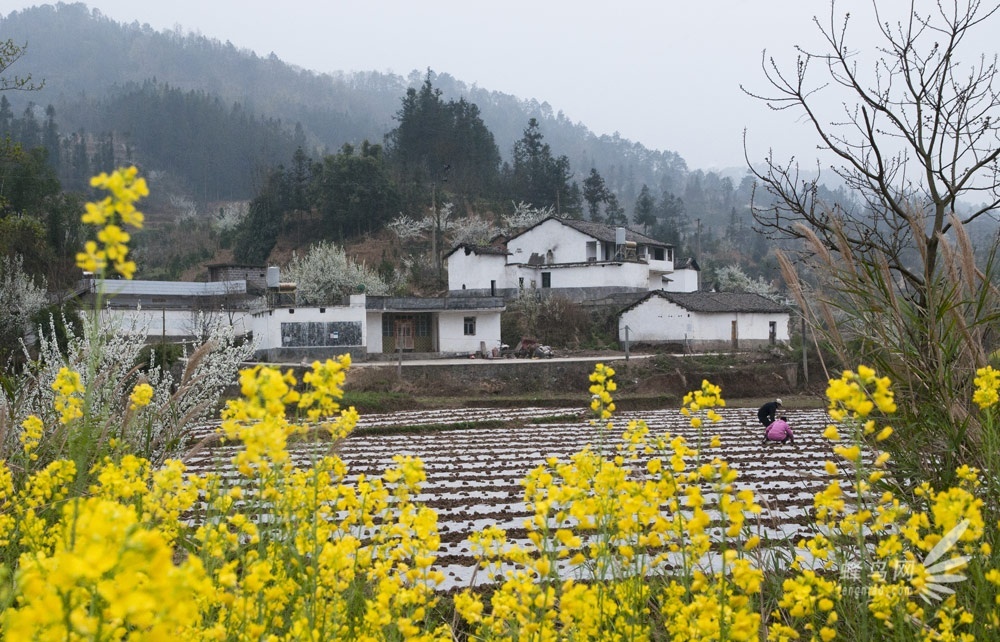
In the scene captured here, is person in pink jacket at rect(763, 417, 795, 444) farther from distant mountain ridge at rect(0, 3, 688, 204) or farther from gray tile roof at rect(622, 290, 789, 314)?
distant mountain ridge at rect(0, 3, 688, 204)

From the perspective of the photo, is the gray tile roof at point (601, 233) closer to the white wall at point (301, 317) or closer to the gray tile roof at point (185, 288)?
the white wall at point (301, 317)

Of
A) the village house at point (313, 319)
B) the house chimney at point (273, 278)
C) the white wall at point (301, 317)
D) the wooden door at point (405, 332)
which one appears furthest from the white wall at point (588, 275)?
the house chimney at point (273, 278)

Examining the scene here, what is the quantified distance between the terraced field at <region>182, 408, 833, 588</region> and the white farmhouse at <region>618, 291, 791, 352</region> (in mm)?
12072

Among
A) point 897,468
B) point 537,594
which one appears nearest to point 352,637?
point 537,594

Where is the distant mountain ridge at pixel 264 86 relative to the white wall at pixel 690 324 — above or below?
above

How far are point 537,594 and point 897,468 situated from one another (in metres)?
2.32

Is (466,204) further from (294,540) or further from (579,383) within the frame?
(294,540)

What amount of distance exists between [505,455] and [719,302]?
69.9 ft

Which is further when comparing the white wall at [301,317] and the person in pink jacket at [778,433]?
the white wall at [301,317]

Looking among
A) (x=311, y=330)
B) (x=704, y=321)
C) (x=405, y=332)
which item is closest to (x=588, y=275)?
(x=704, y=321)

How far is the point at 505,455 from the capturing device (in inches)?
439

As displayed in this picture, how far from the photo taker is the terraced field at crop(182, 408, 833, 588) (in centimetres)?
650

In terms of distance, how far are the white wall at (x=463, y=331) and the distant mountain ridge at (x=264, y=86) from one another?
3492 inches

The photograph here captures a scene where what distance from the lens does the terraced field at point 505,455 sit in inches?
256
